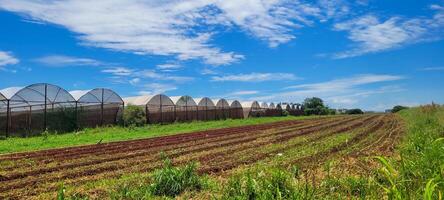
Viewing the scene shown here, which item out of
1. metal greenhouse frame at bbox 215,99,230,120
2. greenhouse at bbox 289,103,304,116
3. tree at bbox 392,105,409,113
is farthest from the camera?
tree at bbox 392,105,409,113

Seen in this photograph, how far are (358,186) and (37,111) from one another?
85.7 ft

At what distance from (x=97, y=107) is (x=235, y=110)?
96.2 feet

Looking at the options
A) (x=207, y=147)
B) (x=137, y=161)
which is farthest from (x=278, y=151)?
(x=137, y=161)

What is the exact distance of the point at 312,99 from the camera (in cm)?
9706

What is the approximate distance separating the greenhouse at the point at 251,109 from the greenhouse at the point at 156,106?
73.7ft

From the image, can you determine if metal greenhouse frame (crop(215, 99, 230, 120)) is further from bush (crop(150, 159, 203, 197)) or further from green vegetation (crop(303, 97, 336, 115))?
bush (crop(150, 159, 203, 197))

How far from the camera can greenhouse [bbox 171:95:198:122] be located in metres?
45.3

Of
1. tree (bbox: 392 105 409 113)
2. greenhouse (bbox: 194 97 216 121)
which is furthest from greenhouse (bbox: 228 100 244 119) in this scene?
tree (bbox: 392 105 409 113)

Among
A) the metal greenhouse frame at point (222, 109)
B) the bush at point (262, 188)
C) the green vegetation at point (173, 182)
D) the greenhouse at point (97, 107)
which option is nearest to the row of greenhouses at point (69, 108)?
the greenhouse at point (97, 107)

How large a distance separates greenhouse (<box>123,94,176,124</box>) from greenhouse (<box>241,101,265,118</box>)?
22466 mm

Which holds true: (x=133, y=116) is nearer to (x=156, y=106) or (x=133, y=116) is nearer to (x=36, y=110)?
(x=156, y=106)

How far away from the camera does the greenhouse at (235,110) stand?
6014cm

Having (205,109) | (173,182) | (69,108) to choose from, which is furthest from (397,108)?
(173,182)

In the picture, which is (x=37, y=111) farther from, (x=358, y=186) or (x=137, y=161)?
(x=358, y=186)
